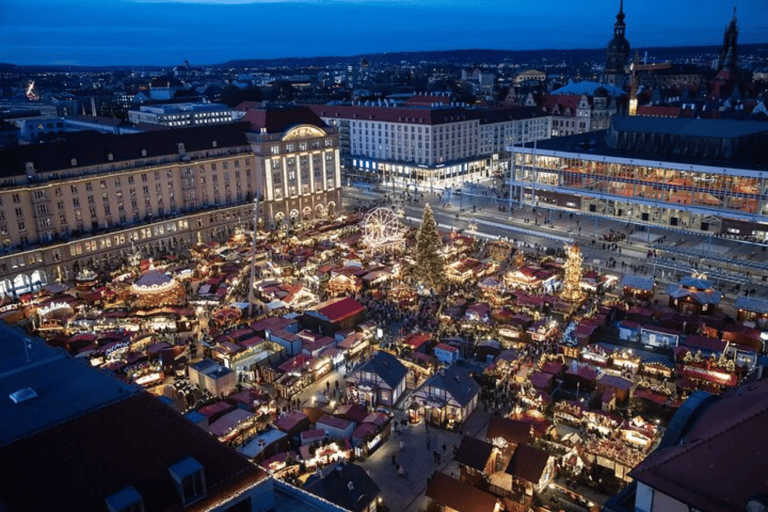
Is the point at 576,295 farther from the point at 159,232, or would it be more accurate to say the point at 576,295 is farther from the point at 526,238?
the point at 159,232

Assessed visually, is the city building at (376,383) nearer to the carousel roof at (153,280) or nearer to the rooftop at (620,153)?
the carousel roof at (153,280)

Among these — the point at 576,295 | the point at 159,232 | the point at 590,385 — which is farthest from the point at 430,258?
the point at 159,232

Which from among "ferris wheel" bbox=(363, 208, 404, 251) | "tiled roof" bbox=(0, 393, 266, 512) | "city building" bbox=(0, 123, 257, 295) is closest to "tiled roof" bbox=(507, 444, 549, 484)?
"tiled roof" bbox=(0, 393, 266, 512)

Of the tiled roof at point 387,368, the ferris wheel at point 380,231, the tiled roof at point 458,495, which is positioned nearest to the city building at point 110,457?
the tiled roof at point 458,495

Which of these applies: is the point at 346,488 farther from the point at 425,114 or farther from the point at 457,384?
the point at 425,114

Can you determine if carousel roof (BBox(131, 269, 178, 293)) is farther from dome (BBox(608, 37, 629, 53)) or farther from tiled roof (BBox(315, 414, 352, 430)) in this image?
dome (BBox(608, 37, 629, 53))

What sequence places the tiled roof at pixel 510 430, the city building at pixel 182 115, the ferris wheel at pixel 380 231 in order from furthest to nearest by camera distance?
1. the city building at pixel 182 115
2. the ferris wheel at pixel 380 231
3. the tiled roof at pixel 510 430

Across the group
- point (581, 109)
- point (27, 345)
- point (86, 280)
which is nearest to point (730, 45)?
point (581, 109)
